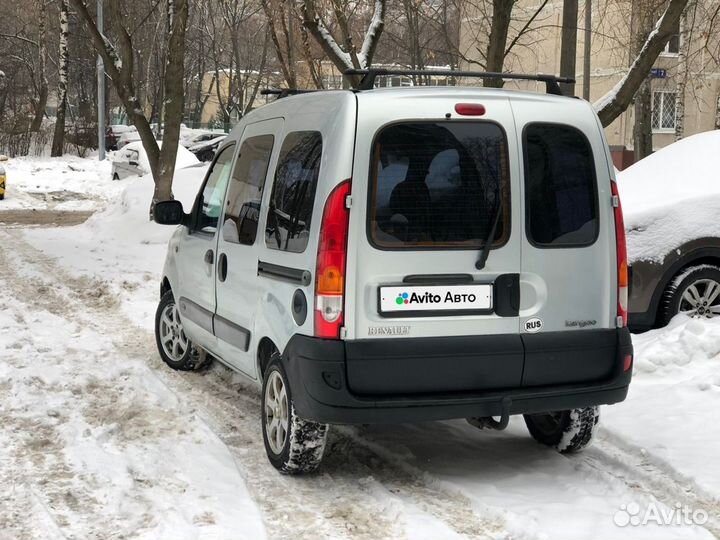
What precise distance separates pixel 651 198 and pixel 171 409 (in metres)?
4.62

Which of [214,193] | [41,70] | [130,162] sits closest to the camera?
[214,193]

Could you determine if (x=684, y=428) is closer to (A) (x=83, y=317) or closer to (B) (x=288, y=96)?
(B) (x=288, y=96)

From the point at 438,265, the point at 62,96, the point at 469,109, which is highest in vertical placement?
the point at 62,96

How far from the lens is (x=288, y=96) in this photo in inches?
219

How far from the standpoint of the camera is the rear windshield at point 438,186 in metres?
4.47

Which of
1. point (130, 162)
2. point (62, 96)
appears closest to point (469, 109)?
point (130, 162)

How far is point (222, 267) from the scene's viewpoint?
19.0 ft

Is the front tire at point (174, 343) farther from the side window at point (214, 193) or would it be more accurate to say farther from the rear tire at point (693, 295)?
the rear tire at point (693, 295)

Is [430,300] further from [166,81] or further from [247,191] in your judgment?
[166,81]

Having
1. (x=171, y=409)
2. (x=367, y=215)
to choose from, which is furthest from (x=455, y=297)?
(x=171, y=409)

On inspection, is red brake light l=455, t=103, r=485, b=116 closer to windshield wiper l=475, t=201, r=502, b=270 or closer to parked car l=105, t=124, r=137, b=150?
windshield wiper l=475, t=201, r=502, b=270

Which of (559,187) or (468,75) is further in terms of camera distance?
(468,75)

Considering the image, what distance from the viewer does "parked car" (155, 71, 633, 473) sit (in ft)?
14.5

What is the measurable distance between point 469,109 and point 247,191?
63.4 inches
